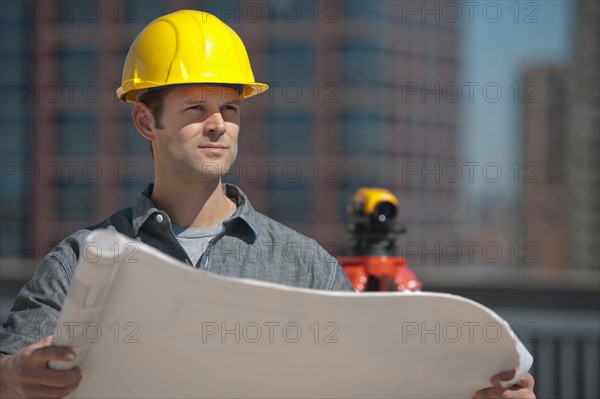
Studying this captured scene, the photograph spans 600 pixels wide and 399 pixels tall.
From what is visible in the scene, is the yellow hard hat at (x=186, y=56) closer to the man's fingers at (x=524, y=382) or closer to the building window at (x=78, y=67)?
the man's fingers at (x=524, y=382)

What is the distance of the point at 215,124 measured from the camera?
82.0 inches

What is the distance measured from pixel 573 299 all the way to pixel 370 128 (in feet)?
188

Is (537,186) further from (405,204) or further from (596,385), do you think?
(596,385)

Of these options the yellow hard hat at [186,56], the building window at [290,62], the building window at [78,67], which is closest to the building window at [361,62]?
the building window at [290,62]

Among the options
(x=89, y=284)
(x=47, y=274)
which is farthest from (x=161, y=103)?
(x=89, y=284)

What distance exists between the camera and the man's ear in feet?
7.25

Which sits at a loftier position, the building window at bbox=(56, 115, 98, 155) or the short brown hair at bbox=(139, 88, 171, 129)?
the short brown hair at bbox=(139, 88, 171, 129)

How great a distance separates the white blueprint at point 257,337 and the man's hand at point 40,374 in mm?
20

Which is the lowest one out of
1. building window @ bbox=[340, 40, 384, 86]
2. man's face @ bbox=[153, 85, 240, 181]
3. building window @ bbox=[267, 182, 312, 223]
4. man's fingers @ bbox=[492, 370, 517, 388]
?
building window @ bbox=[267, 182, 312, 223]

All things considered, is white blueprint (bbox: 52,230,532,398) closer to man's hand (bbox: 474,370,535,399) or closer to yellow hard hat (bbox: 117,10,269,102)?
man's hand (bbox: 474,370,535,399)

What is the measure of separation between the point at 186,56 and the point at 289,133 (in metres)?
60.2

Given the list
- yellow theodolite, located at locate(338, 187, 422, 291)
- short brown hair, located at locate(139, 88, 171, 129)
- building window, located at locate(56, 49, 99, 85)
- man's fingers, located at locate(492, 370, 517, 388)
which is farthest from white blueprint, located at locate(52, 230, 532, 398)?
building window, located at locate(56, 49, 99, 85)

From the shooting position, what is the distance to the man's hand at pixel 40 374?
5.29 feet

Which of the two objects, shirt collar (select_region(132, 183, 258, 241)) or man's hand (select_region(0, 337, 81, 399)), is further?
shirt collar (select_region(132, 183, 258, 241))
